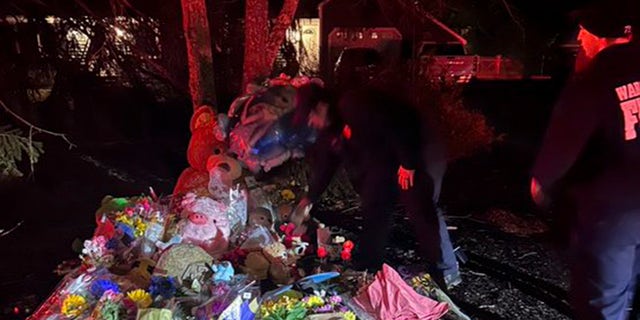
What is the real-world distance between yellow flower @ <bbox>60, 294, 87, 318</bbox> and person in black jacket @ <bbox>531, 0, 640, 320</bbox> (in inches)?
97.4

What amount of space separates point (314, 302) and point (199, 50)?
3.39 metres

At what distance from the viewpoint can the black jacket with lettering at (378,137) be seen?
11.5 ft

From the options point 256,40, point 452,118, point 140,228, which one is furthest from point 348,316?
point 452,118

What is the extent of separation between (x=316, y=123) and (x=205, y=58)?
90.9 inches

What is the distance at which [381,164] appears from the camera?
3.73 meters

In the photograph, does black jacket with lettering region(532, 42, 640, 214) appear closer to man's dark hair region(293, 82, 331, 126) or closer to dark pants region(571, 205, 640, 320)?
dark pants region(571, 205, 640, 320)

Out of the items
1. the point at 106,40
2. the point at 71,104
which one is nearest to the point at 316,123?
the point at 106,40

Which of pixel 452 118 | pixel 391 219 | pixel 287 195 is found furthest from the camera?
→ pixel 452 118

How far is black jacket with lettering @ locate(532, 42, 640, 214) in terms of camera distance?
239 centimetres

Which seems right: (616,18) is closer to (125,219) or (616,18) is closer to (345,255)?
(345,255)

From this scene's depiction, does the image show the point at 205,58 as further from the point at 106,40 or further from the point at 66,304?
the point at 106,40

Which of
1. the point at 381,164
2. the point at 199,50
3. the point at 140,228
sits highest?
the point at 199,50

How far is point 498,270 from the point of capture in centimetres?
421

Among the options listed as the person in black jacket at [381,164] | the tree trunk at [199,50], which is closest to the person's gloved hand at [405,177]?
the person in black jacket at [381,164]
